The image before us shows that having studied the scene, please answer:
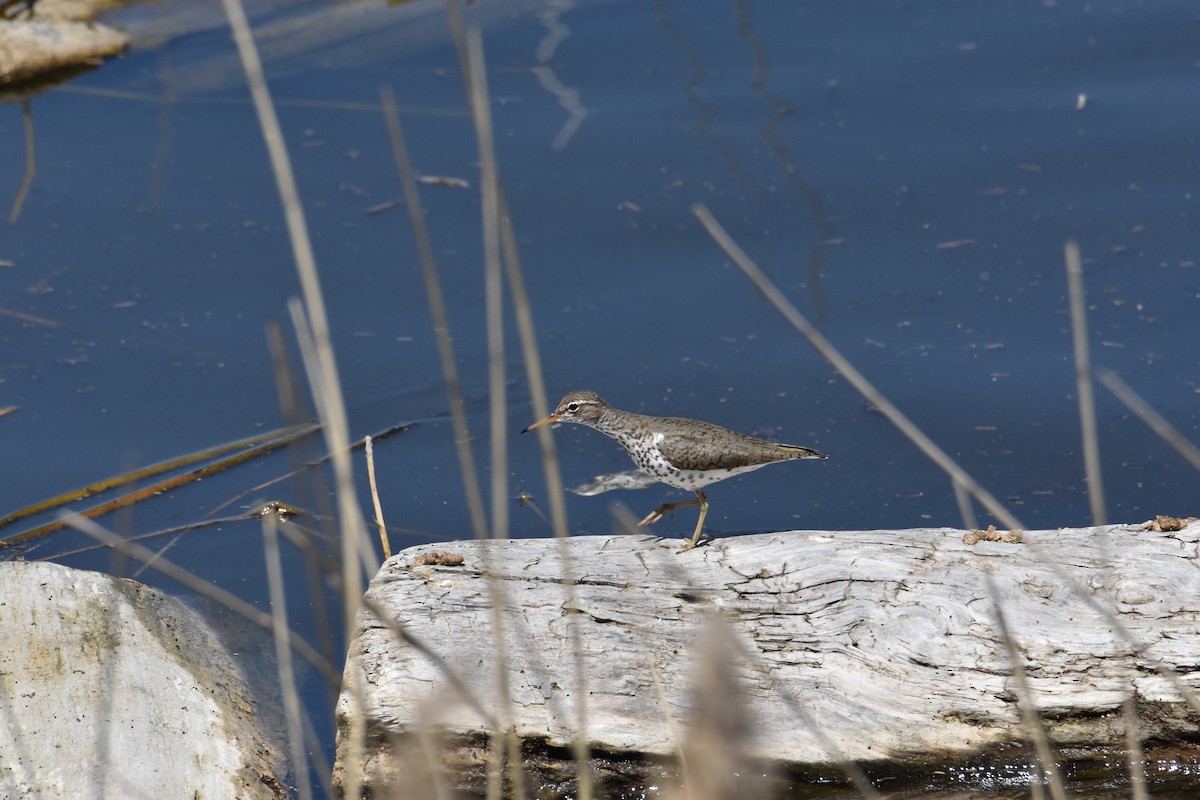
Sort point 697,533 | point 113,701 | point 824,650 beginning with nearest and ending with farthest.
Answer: point 113,701
point 824,650
point 697,533

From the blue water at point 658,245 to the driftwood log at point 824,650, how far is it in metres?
1.10

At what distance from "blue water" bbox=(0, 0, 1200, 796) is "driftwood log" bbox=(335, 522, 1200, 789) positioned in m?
1.10

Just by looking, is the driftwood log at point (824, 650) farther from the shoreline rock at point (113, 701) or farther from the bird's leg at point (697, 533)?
the shoreline rock at point (113, 701)

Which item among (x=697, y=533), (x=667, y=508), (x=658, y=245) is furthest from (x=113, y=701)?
(x=658, y=245)

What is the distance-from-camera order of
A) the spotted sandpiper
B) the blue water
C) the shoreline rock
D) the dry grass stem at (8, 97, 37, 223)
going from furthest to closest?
the dry grass stem at (8, 97, 37, 223), the blue water, the spotted sandpiper, the shoreline rock

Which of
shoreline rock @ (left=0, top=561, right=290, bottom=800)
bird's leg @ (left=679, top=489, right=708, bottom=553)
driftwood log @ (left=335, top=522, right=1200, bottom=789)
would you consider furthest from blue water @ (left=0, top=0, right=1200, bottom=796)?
driftwood log @ (left=335, top=522, right=1200, bottom=789)

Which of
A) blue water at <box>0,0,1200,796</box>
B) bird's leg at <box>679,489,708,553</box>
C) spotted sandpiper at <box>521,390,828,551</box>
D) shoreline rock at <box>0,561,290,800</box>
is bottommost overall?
shoreline rock at <box>0,561,290,800</box>

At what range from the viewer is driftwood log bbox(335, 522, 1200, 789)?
3973 mm

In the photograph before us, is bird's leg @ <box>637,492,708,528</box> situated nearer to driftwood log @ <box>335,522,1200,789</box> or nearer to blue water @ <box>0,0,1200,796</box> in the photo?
blue water @ <box>0,0,1200,796</box>

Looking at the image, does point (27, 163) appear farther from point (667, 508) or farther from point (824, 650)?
point (824, 650)

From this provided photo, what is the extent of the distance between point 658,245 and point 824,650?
3.67m

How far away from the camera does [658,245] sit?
7.38m

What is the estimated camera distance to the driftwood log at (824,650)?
3973mm

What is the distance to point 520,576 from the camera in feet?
14.5
